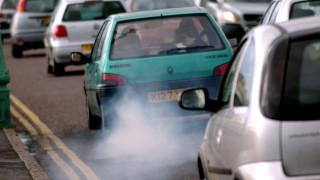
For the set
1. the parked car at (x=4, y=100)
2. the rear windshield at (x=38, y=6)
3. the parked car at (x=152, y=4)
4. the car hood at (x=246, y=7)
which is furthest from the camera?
the car hood at (x=246, y=7)

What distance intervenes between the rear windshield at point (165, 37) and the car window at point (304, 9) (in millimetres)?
884

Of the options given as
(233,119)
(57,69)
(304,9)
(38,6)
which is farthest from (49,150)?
(38,6)

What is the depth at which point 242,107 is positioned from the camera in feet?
17.2

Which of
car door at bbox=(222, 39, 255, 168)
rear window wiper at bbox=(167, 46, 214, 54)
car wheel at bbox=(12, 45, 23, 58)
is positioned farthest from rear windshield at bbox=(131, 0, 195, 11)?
car door at bbox=(222, 39, 255, 168)

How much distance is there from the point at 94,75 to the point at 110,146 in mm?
923

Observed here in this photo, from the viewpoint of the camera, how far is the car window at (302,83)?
4805 mm

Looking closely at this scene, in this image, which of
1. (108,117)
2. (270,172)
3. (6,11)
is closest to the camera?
(270,172)

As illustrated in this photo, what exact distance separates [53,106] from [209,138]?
1087 cm

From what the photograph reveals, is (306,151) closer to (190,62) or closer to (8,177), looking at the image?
(8,177)

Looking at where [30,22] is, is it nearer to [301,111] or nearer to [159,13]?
[159,13]

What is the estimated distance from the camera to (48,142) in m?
12.5

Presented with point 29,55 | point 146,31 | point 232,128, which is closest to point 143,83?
point 146,31

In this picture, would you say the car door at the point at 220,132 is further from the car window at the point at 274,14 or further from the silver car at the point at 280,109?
the car window at the point at 274,14

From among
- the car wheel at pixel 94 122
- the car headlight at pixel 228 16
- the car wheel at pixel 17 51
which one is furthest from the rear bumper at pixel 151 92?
the car wheel at pixel 17 51
